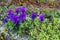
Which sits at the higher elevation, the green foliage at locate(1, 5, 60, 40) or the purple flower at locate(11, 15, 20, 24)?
the purple flower at locate(11, 15, 20, 24)

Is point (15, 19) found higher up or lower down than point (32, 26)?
higher up

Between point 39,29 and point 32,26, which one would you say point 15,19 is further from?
point 39,29

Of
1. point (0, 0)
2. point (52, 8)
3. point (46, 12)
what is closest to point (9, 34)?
point (46, 12)

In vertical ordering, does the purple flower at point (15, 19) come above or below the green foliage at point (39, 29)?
above

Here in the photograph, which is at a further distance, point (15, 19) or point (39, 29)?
point (39, 29)

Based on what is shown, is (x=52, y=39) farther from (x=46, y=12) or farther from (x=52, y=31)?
(x=46, y=12)

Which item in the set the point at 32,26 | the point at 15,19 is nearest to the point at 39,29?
the point at 32,26

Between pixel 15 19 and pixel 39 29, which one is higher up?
pixel 15 19

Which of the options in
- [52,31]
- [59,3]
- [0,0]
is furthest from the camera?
[59,3]
